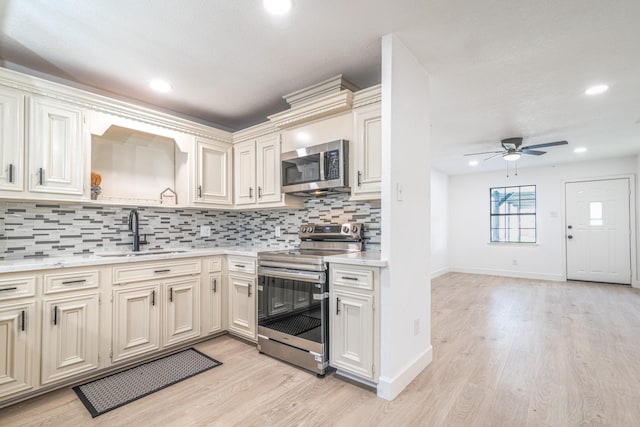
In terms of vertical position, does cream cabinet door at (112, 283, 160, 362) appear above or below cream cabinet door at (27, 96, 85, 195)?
below

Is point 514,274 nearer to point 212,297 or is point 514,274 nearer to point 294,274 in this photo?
point 294,274

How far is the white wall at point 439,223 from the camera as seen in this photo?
6.84 m

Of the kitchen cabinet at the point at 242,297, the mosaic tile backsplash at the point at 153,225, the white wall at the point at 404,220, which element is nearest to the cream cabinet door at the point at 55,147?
the mosaic tile backsplash at the point at 153,225

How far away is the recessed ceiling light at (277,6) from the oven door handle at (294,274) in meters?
1.75

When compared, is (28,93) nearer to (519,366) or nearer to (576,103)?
(519,366)

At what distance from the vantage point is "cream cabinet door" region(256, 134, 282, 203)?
3.16 m

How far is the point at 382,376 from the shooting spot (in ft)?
6.88

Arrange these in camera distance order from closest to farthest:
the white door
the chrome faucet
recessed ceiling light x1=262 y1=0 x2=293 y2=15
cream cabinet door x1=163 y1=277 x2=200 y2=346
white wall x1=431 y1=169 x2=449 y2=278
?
recessed ceiling light x1=262 y1=0 x2=293 y2=15 < cream cabinet door x1=163 y1=277 x2=200 y2=346 < the chrome faucet < the white door < white wall x1=431 y1=169 x2=449 y2=278

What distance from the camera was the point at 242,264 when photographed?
301 cm

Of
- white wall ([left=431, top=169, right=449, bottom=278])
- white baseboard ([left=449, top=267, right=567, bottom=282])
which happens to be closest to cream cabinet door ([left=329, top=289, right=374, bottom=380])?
white wall ([left=431, top=169, right=449, bottom=278])

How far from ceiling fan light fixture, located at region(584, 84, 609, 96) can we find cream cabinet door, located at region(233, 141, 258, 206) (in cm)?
333

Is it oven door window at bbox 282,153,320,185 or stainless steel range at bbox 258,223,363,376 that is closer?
stainless steel range at bbox 258,223,363,376

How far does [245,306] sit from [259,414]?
3.88 feet

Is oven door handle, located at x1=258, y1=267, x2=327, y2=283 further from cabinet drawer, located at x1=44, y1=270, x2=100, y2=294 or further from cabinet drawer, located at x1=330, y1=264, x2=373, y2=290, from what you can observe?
cabinet drawer, located at x1=44, y1=270, x2=100, y2=294
